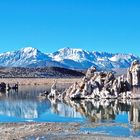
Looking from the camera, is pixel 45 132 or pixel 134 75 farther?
pixel 134 75

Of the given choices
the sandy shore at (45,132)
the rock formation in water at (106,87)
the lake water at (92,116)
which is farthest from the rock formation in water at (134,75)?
the sandy shore at (45,132)

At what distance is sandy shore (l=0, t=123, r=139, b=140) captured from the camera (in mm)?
29109

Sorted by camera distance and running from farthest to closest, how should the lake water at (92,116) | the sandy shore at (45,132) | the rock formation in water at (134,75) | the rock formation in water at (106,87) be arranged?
the rock formation in water at (134,75), the rock formation in water at (106,87), the lake water at (92,116), the sandy shore at (45,132)

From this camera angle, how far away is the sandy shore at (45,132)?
29.1m

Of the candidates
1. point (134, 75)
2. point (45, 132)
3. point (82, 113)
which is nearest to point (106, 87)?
point (134, 75)

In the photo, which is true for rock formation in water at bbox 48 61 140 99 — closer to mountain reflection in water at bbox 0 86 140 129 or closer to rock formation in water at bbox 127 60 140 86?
rock formation in water at bbox 127 60 140 86

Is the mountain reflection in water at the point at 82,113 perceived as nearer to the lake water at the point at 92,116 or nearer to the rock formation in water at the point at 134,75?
the lake water at the point at 92,116

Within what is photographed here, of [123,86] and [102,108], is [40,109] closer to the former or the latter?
[102,108]

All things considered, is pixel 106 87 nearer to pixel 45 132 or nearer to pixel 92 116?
pixel 92 116

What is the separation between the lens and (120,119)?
39.7 m

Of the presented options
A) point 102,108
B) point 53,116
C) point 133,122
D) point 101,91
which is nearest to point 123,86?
point 101,91

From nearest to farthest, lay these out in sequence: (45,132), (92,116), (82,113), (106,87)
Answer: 1. (45,132)
2. (92,116)
3. (82,113)
4. (106,87)

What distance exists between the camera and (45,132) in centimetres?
3172

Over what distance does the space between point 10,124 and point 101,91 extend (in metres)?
28.9
